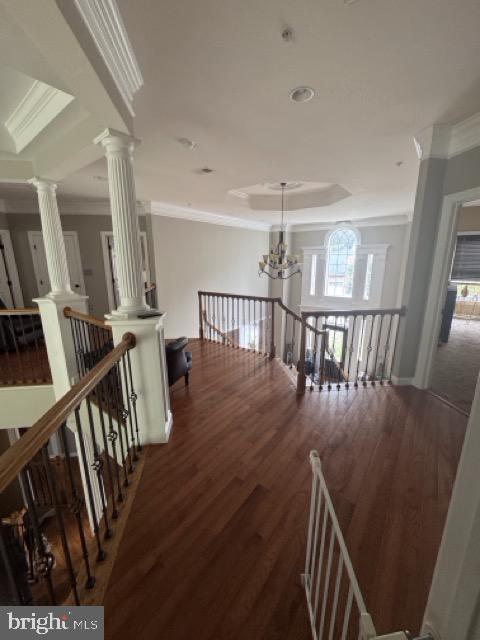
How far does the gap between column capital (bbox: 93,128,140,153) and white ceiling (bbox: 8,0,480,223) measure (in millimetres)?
304

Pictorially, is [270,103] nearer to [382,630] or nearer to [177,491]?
[177,491]

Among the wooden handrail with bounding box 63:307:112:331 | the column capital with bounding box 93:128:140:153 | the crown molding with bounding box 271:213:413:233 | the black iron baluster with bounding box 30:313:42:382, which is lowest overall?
the black iron baluster with bounding box 30:313:42:382

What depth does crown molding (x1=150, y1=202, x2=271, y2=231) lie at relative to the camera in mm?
5809

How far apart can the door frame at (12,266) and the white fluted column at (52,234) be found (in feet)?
11.0

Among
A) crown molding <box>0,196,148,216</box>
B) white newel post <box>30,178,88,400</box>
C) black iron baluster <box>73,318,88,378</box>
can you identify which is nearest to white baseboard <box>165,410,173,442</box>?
black iron baluster <box>73,318,88,378</box>

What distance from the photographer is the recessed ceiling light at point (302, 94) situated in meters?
1.92

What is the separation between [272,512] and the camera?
176cm

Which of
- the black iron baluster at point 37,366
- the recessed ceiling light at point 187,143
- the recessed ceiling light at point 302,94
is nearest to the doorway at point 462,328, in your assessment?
the recessed ceiling light at point 302,94

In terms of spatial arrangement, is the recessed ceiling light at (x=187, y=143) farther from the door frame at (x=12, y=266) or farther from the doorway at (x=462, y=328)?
the door frame at (x=12, y=266)

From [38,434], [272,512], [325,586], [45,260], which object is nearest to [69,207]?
[45,260]

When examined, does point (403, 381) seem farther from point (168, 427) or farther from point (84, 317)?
point (84, 317)

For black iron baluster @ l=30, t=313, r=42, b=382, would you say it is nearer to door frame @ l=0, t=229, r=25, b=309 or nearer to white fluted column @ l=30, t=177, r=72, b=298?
white fluted column @ l=30, t=177, r=72, b=298

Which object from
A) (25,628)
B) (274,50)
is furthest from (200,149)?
(25,628)

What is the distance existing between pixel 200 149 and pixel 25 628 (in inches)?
143
